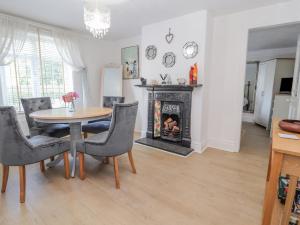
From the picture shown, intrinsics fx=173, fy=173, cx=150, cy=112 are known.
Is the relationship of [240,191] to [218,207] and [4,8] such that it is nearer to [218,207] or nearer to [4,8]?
[218,207]

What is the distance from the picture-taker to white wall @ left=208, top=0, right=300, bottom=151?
279cm

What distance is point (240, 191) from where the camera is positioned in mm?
1936

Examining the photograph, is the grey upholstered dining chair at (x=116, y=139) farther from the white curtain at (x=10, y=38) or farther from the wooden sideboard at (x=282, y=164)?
the white curtain at (x=10, y=38)

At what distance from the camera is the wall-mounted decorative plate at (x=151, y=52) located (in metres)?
3.48

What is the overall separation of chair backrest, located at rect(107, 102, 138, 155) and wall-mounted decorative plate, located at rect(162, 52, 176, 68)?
5.21ft

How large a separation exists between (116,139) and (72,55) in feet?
9.03

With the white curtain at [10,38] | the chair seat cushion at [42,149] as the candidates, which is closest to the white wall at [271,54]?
the chair seat cushion at [42,149]

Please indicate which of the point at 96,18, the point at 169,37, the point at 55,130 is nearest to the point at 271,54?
the point at 169,37

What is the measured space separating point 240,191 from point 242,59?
2.09 meters

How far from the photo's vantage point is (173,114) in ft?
11.1

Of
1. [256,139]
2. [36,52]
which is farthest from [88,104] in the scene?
→ [256,139]

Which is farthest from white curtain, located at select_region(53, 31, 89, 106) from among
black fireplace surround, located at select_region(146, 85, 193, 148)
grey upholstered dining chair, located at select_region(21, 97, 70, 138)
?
black fireplace surround, located at select_region(146, 85, 193, 148)

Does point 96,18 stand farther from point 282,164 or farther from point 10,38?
point 282,164

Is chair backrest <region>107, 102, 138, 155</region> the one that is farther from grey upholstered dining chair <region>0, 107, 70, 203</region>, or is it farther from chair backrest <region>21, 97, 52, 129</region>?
chair backrest <region>21, 97, 52, 129</region>
